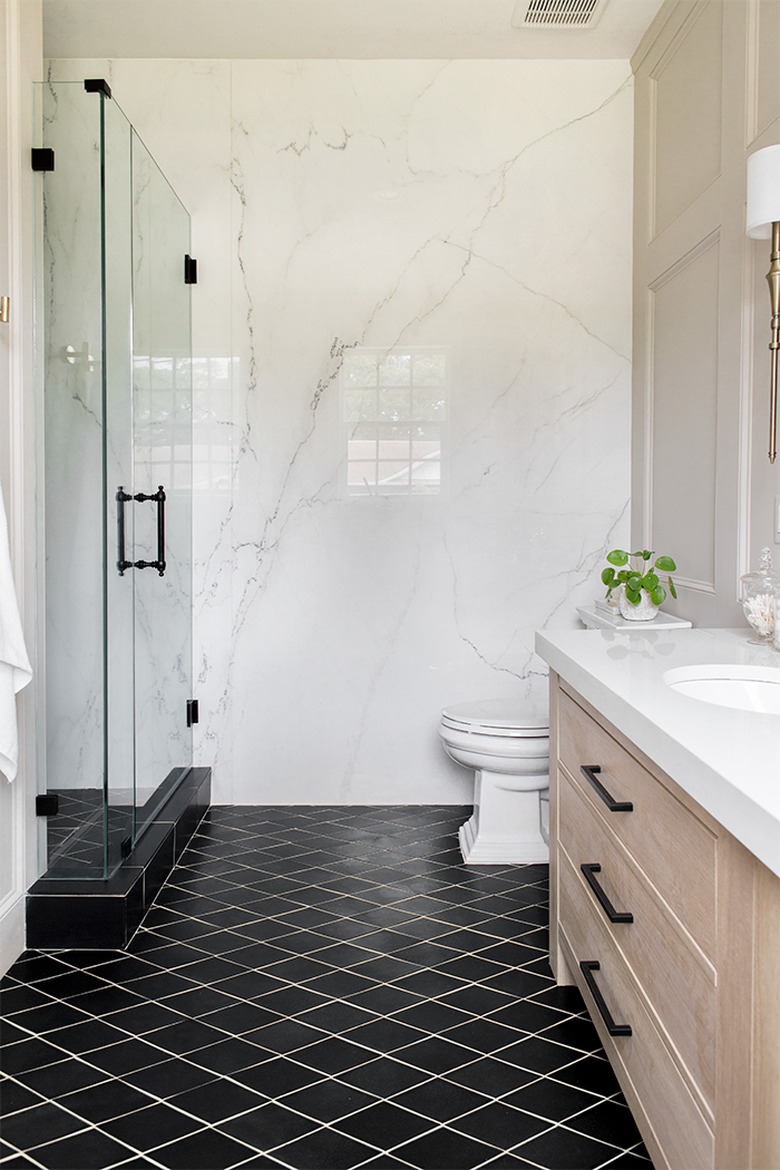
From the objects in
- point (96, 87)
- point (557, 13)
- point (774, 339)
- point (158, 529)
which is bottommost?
point (158, 529)

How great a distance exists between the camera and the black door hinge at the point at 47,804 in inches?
91.6

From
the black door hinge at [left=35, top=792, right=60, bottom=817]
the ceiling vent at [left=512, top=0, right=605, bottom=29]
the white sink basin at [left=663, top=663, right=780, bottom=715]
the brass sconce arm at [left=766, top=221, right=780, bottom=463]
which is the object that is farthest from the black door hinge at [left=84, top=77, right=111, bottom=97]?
the white sink basin at [left=663, top=663, right=780, bottom=715]

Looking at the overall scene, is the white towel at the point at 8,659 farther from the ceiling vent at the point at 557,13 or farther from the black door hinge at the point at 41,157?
the ceiling vent at the point at 557,13

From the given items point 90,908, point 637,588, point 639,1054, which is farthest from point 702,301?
point 90,908

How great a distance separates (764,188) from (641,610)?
1291mm

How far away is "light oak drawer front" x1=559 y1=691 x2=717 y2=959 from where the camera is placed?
1126 mm

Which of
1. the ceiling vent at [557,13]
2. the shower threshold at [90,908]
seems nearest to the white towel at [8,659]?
the shower threshold at [90,908]

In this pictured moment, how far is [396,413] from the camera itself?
11.1ft

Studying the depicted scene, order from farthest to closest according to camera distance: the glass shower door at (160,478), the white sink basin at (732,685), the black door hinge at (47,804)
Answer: the glass shower door at (160,478), the black door hinge at (47,804), the white sink basin at (732,685)

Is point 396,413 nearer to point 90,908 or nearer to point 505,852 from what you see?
point 505,852

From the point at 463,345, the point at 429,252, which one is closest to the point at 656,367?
the point at 463,345

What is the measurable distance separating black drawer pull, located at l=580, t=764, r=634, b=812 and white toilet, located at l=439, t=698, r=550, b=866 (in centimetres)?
98

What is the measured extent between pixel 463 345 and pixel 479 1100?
8.25 ft

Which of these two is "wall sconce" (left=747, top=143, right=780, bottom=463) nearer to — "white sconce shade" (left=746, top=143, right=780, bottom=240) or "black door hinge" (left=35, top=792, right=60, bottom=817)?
"white sconce shade" (left=746, top=143, right=780, bottom=240)
